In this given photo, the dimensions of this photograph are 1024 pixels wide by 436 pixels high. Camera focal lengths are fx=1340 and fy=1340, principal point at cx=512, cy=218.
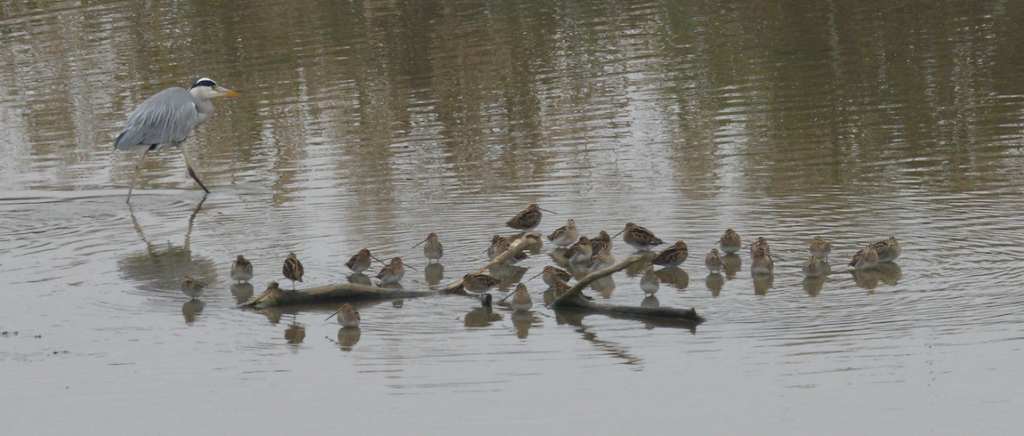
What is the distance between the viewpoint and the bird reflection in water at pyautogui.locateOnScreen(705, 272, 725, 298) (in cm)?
1138

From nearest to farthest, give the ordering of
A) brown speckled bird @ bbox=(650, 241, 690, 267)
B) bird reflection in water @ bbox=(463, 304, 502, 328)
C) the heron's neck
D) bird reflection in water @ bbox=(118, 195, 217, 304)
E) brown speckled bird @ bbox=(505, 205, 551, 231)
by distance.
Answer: bird reflection in water @ bbox=(463, 304, 502, 328) < brown speckled bird @ bbox=(650, 241, 690, 267) < bird reflection in water @ bbox=(118, 195, 217, 304) < brown speckled bird @ bbox=(505, 205, 551, 231) < the heron's neck

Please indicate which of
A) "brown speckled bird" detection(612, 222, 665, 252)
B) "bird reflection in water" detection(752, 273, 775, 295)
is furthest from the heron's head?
"bird reflection in water" detection(752, 273, 775, 295)

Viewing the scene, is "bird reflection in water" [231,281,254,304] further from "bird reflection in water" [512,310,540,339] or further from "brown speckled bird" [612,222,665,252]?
"brown speckled bird" [612,222,665,252]

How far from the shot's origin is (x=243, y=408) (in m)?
8.89

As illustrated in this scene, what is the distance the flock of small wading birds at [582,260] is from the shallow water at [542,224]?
6.8 inches

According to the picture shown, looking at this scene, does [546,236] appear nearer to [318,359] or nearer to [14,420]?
[318,359]

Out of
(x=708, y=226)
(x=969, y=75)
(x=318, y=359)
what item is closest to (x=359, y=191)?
(x=708, y=226)

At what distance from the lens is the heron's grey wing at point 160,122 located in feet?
56.9

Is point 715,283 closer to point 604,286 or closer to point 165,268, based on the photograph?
point 604,286

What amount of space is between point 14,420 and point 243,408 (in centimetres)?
150

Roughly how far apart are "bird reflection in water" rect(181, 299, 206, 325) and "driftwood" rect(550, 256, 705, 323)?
9.79 feet

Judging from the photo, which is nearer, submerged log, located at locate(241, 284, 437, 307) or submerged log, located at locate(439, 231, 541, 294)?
submerged log, located at locate(241, 284, 437, 307)

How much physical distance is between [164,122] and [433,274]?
6.63 m

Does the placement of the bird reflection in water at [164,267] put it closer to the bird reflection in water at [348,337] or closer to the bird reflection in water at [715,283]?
the bird reflection in water at [348,337]
